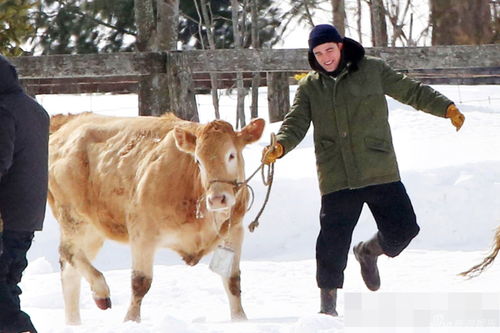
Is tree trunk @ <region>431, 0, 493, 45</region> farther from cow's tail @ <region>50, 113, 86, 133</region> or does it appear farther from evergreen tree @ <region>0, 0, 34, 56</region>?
cow's tail @ <region>50, 113, 86, 133</region>

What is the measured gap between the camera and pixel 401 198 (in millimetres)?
7199

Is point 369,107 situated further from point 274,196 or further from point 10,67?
point 274,196

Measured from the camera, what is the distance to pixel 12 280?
Answer: 19.8 feet

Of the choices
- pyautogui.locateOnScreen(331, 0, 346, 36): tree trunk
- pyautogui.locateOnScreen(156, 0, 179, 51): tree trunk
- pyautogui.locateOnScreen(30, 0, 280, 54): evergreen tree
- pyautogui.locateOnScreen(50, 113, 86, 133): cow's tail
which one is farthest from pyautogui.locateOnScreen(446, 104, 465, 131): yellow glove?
pyautogui.locateOnScreen(30, 0, 280, 54): evergreen tree

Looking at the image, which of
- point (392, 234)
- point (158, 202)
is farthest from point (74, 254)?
point (392, 234)

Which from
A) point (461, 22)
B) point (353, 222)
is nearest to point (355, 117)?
point (353, 222)

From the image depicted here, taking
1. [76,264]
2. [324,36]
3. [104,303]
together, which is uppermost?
[324,36]

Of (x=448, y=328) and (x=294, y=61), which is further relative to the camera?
(x=294, y=61)

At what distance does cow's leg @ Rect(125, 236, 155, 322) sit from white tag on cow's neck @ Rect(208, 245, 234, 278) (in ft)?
1.44

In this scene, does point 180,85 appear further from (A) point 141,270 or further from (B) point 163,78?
(A) point 141,270

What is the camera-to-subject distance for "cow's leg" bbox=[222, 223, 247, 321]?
8.11 metres

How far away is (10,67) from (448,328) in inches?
95.6

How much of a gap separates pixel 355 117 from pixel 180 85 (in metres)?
5.84

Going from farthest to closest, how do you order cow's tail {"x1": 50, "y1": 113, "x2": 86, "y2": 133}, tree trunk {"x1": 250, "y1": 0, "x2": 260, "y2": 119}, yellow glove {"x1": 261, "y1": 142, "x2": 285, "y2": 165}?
tree trunk {"x1": 250, "y1": 0, "x2": 260, "y2": 119}, cow's tail {"x1": 50, "y1": 113, "x2": 86, "y2": 133}, yellow glove {"x1": 261, "y1": 142, "x2": 285, "y2": 165}
